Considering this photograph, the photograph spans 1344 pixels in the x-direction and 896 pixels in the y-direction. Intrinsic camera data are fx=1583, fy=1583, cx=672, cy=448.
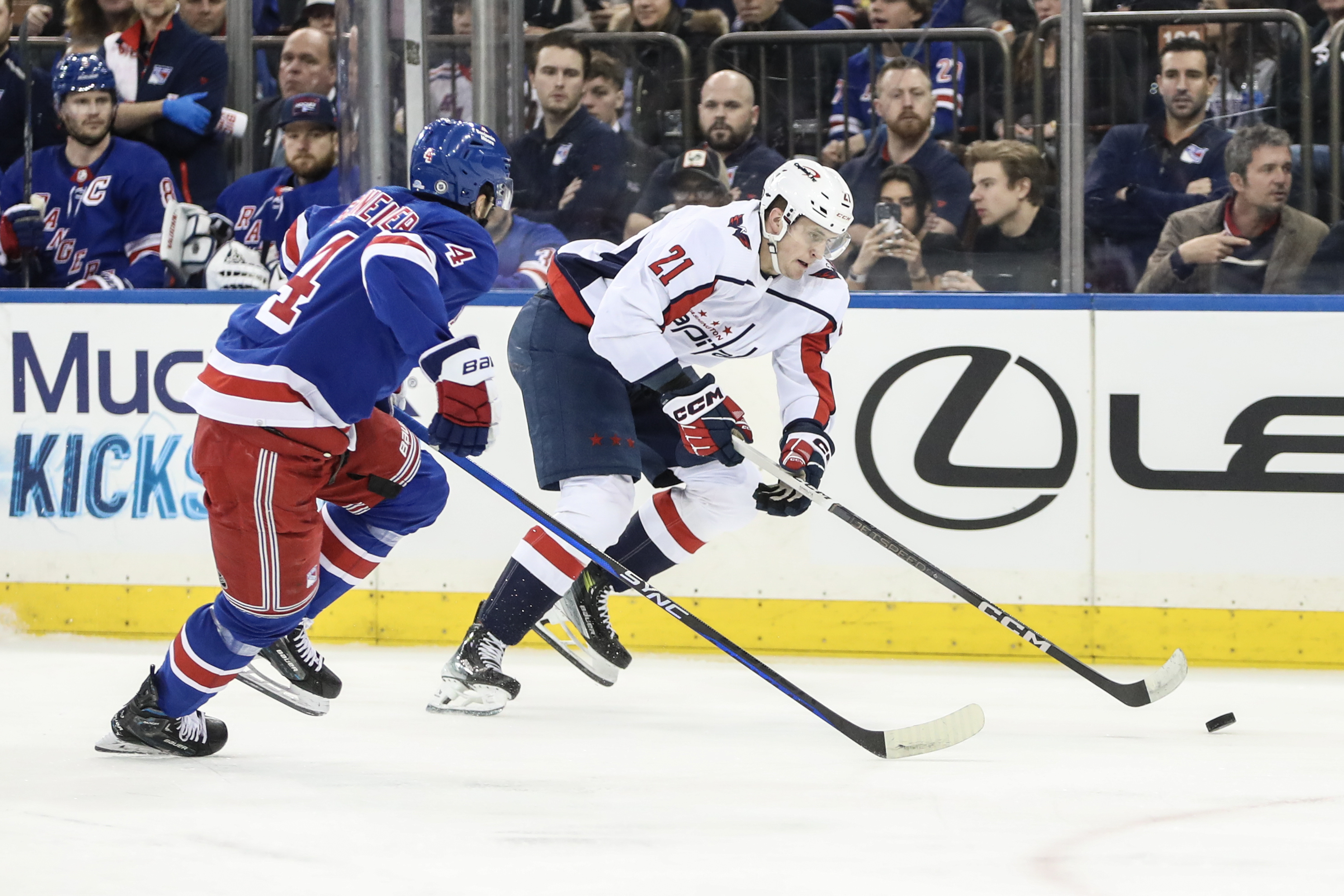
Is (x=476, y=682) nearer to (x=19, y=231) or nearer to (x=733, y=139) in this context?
(x=733, y=139)

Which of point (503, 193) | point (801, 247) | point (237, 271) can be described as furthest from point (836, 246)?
point (237, 271)

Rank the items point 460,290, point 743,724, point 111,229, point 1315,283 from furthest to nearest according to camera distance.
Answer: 1. point 111,229
2. point 1315,283
3. point 743,724
4. point 460,290

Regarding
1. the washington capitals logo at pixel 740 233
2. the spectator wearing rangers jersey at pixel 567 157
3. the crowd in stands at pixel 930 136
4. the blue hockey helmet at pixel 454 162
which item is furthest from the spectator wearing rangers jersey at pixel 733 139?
the blue hockey helmet at pixel 454 162

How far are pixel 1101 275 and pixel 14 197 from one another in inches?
123

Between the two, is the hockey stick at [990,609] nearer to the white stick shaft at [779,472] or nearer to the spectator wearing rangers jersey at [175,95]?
the white stick shaft at [779,472]

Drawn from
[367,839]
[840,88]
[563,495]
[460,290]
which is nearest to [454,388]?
[460,290]

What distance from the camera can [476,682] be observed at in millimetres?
3320

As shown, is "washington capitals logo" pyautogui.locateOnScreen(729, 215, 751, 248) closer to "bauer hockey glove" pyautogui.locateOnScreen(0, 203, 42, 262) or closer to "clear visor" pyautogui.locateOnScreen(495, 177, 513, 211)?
"clear visor" pyautogui.locateOnScreen(495, 177, 513, 211)

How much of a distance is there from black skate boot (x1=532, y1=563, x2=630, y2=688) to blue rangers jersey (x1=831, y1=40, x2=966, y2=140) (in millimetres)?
1405

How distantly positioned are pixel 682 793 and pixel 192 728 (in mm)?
906

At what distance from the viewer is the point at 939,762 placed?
289 cm

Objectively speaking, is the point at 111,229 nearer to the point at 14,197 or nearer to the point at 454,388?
the point at 14,197

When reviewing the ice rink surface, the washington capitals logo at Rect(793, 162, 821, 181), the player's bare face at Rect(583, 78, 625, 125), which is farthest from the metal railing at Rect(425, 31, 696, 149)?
the ice rink surface

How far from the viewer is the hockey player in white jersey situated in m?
3.17
